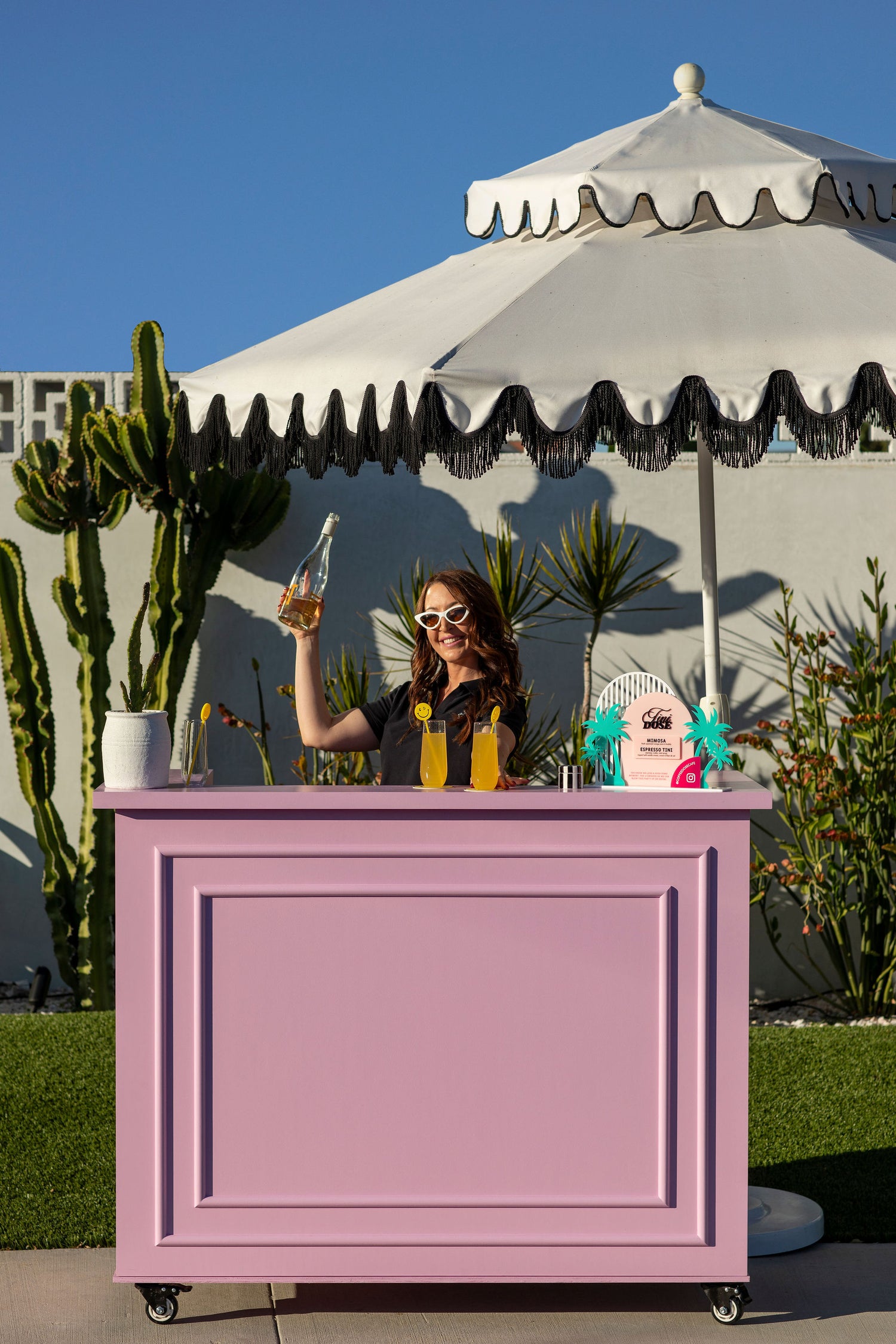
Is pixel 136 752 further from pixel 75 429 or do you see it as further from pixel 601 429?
pixel 75 429

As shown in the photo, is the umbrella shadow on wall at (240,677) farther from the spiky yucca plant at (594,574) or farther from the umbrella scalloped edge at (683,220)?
the umbrella scalloped edge at (683,220)

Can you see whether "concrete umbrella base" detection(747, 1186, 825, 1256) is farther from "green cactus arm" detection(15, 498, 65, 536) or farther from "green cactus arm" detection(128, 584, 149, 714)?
"green cactus arm" detection(15, 498, 65, 536)

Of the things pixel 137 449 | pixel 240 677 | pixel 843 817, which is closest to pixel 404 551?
pixel 240 677

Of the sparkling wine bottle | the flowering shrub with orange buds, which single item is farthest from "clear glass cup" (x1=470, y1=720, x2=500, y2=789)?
the flowering shrub with orange buds

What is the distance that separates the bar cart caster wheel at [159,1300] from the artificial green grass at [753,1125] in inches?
21.0

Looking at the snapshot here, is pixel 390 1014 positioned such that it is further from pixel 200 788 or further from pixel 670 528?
pixel 670 528

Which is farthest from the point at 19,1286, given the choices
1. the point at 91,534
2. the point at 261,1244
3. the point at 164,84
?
the point at 164,84

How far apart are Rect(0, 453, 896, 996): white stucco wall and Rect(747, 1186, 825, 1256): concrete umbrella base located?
9.08 ft

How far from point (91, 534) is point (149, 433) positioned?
22.2 inches

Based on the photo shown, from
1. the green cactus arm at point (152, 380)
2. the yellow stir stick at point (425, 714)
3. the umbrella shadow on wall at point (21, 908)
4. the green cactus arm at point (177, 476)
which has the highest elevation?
the green cactus arm at point (152, 380)

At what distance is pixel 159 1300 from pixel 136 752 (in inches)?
50.4

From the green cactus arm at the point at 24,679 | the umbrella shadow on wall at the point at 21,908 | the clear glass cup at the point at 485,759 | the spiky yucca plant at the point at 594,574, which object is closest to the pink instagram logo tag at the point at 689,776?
the clear glass cup at the point at 485,759

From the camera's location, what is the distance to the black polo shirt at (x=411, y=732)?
11.5 ft

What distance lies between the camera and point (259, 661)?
6.73 m
